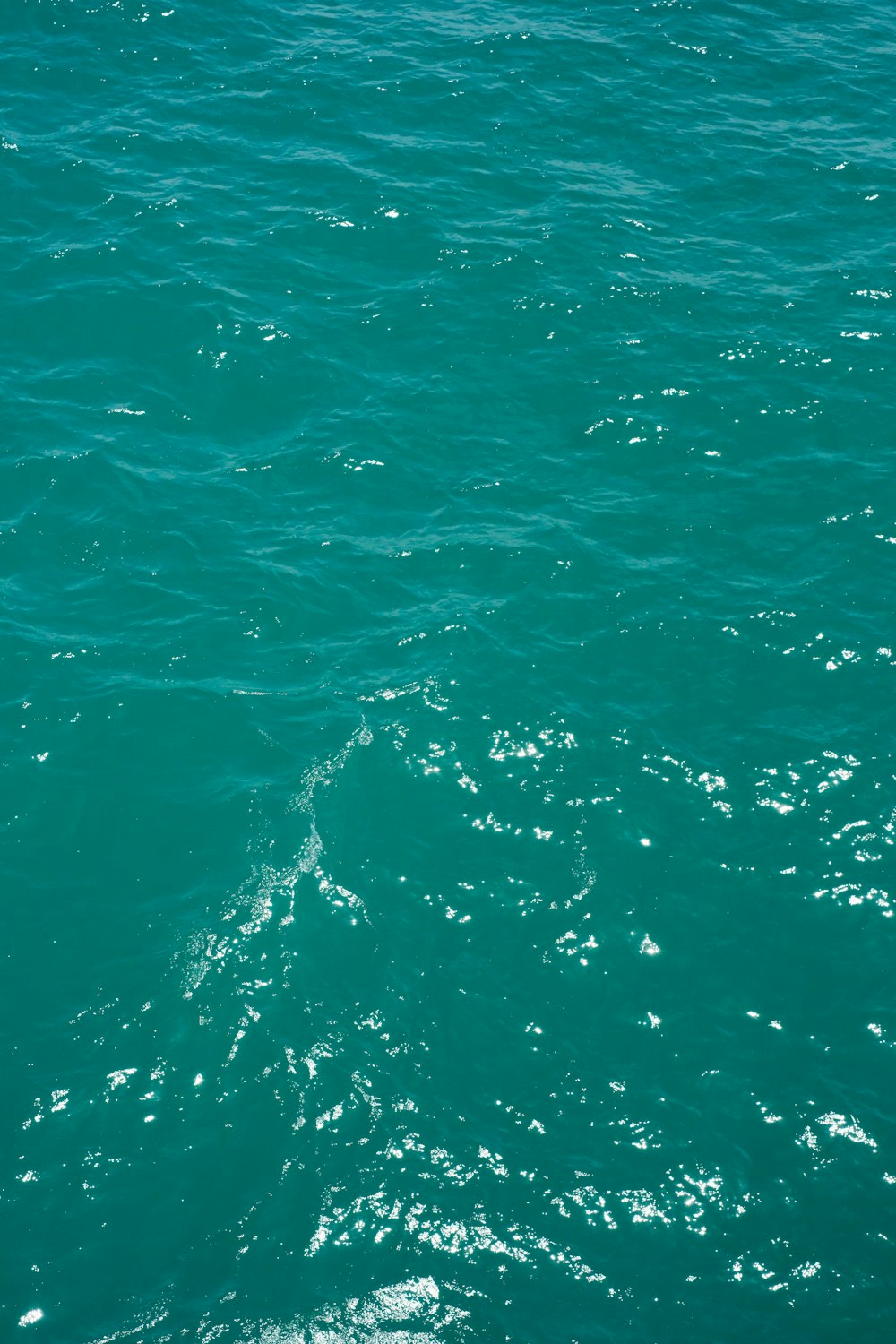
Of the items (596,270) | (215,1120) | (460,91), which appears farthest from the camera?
(460,91)

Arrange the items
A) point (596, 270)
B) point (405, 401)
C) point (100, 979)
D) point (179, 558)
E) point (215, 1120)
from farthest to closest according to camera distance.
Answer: point (596, 270) < point (405, 401) < point (179, 558) < point (100, 979) < point (215, 1120)

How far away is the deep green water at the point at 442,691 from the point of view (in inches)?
1013

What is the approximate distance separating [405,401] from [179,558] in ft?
38.3

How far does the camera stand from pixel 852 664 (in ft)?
120

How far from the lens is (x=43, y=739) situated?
112 ft

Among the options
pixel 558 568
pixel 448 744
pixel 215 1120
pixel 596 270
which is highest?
pixel 596 270

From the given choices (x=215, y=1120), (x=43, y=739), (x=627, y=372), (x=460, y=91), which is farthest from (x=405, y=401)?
(x=215, y=1120)

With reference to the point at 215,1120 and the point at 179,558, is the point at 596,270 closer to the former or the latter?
the point at 179,558

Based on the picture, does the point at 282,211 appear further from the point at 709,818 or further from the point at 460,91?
the point at 709,818

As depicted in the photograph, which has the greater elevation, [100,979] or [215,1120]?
[100,979]

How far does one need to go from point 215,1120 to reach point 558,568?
2134 centimetres

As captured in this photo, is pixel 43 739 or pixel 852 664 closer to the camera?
pixel 43 739

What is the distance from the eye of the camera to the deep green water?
25719 millimetres

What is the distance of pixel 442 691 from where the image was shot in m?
35.7
